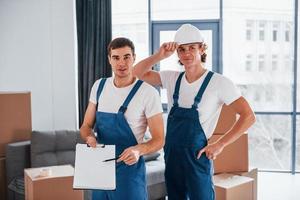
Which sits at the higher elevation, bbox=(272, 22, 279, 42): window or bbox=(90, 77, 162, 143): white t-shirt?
bbox=(272, 22, 279, 42): window

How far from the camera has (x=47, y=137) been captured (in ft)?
11.5

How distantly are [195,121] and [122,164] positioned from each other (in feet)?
1.41

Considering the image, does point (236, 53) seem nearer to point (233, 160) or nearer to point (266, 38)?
point (266, 38)

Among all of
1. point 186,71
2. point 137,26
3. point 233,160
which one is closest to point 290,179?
point 233,160

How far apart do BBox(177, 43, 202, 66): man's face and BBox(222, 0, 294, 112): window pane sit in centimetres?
317

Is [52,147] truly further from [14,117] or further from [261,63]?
[261,63]

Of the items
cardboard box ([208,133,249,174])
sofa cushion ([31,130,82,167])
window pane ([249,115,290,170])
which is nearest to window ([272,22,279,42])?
window pane ([249,115,290,170])

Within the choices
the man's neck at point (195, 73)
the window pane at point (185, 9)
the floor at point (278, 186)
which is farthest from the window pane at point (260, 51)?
the man's neck at point (195, 73)

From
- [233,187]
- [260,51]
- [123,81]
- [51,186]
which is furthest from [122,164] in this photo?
[260,51]

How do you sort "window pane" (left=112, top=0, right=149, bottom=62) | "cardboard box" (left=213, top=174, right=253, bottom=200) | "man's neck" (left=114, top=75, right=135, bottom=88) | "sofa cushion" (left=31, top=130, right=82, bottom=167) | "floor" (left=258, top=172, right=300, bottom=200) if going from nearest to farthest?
"man's neck" (left=114, top=75, right=135, bottom=88) < "cardboard box" (left=213, top=174, right=253, bottom=200) < "sofa cushion" (left=31, top=130, right=82, bottom=167) < "floor" (left=258, top=172, right=300, bottom=200) < "window pane" (left=112, top=0, right=149, bottom=62)

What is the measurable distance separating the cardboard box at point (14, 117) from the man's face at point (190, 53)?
2.01 metres

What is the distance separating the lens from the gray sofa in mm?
3276

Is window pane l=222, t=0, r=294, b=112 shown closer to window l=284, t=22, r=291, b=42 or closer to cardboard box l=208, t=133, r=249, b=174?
window l=284, t=22, r=291, b=42

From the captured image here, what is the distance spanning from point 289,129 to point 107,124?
3801 millimetres
